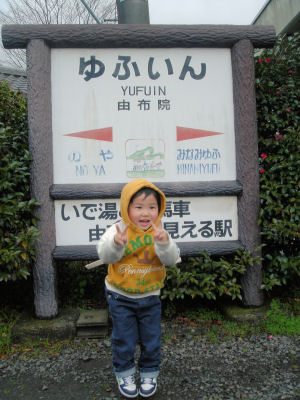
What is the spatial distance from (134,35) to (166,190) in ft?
4.53

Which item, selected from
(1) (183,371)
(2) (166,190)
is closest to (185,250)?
(2) (166,190)

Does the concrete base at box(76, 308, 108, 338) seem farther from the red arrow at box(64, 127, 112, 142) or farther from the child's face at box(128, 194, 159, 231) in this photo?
the red arrow at box(64, 127, 112, 142)

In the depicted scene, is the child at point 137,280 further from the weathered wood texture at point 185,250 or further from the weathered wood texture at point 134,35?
the weathered wood texture at point 134,35

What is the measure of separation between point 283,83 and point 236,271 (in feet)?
6.11

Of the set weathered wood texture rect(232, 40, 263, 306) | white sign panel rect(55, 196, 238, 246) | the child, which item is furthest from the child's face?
weathered wood texture rect(232, 40, 263, 306)

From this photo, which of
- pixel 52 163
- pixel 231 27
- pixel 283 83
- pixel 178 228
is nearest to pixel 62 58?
pixel 52 163

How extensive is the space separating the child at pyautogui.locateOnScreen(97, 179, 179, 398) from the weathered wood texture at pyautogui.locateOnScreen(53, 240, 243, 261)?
0.86 metres

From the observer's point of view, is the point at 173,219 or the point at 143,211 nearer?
the point at 143,211

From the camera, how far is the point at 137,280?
7.02 feet

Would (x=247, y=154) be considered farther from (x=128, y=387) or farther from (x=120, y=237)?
(x=128, y=387)

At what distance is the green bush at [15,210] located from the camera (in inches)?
112

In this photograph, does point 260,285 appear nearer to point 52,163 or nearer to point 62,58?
point 52,163

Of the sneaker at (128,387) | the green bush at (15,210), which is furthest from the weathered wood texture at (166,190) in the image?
the sneaker at (128,387)

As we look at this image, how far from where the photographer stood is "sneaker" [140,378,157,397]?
2191 millimetres
